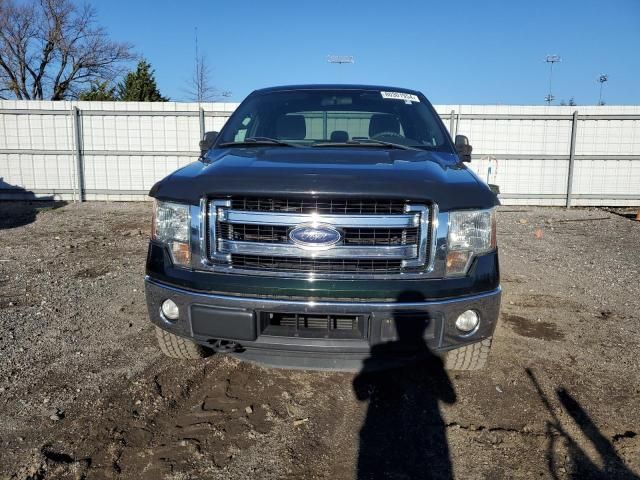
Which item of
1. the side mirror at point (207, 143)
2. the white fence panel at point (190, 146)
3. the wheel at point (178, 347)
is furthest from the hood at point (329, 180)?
the white fence panel at point (190, 146)

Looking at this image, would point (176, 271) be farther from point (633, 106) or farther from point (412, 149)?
point (633, 106)

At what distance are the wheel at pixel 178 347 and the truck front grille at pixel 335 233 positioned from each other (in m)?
0.91

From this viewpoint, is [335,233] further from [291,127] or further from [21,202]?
[21,202]

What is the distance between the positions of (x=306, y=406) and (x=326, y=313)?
2.70ft

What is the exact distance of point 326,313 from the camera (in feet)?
8.44

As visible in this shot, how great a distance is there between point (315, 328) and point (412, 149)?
5.26 feet

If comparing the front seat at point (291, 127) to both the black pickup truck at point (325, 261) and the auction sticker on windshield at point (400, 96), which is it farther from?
the black pickup truck at point (325, 261)

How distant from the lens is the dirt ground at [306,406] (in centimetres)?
249

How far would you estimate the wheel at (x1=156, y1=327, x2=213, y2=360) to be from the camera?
3291 millimetres

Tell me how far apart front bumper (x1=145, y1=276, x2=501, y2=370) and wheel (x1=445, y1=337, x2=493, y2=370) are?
346mm

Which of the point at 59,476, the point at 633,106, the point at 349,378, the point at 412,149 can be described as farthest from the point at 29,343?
the point at 633,106

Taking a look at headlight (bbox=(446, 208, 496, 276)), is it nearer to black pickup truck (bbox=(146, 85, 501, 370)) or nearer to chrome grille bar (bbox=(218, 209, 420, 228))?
black pickup truck (bbox=(146, 85, 501, 370))

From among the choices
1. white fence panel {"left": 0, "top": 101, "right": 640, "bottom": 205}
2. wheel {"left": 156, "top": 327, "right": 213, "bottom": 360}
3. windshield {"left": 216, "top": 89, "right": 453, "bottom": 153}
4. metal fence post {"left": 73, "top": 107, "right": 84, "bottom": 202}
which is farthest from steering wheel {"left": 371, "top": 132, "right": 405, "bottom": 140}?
metal fence post {"left": 73, "top": 107, "right": 84, "bottom": 202}

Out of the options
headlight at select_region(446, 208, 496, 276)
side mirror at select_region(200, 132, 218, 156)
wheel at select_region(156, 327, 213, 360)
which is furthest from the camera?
side mirror at select_region(200, 132, 218, 156)
